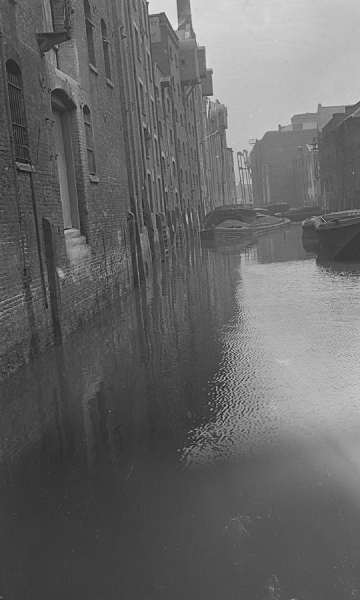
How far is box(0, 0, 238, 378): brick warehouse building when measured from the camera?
25.3 ft

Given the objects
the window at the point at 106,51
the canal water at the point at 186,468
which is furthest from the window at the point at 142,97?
the canal water at the point at 186,468

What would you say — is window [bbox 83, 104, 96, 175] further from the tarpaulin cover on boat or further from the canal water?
the tarpaulin cover on boat

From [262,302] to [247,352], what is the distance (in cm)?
406

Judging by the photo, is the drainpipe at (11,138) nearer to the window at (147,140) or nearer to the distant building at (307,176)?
the window at (147,140)

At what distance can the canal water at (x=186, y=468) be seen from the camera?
300 cm

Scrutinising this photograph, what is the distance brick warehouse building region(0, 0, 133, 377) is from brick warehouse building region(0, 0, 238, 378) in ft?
0.06

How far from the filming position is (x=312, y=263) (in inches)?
730

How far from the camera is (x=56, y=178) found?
9773mm

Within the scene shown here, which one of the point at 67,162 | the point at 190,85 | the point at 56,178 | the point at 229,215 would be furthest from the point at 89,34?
the point at 229,215

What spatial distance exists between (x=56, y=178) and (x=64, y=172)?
63.8 inches

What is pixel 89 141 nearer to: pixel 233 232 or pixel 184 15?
pixel 233 232

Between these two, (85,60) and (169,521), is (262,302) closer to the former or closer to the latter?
(85,60)

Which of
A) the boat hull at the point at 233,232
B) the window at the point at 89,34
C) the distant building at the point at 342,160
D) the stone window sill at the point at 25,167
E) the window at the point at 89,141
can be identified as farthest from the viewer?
the distant building at the point at 342,160

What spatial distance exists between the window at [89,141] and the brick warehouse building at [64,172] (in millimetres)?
30
